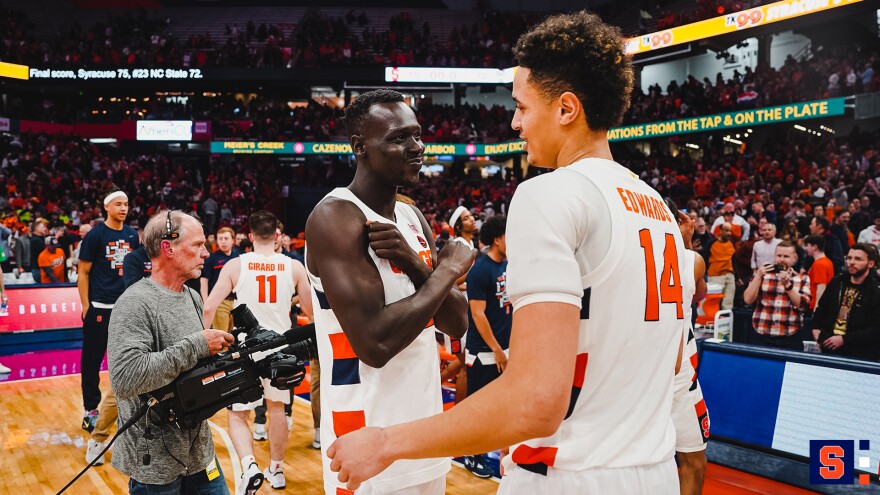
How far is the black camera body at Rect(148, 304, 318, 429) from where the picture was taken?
274cm

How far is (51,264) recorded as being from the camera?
14.2m

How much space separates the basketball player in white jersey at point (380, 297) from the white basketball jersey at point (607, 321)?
76 centimetres

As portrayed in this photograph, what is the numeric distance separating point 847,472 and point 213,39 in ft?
114

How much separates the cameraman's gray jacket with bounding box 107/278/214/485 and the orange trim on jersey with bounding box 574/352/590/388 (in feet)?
6.42

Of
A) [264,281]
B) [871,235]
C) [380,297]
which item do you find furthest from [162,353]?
[871,235]

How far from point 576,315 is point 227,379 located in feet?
6.45

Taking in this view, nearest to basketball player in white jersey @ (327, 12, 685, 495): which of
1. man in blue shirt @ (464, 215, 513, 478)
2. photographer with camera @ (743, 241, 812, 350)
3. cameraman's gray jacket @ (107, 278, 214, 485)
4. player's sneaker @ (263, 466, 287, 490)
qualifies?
cameraman's gray jacket @ (107, 278, 214, 485)

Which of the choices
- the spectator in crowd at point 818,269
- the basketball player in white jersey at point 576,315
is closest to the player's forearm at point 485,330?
the basketball player in white jersey at point 576,315

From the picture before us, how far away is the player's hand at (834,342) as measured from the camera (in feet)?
20.4

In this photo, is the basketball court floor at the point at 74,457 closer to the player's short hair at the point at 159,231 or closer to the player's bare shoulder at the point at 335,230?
the player's short hair at the point at 159,231

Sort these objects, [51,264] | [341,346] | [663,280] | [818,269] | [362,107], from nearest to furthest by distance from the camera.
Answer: [663,280]
[341,346]
[362,107]
[818,269]
[51,264]

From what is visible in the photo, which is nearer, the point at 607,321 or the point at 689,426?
the point at 607,321

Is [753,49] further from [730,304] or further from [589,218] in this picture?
[589,218]

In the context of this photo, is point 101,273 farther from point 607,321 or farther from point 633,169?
point 633,169
